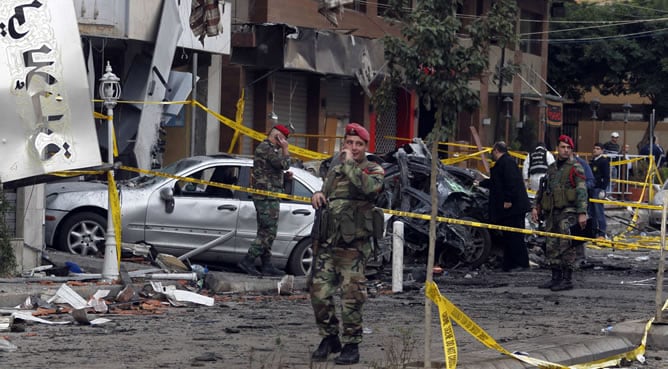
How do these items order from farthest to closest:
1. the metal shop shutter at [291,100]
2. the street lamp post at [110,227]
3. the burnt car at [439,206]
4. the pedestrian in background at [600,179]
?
the metal shop shutter at [291,100]
the pedestrian in background at [600,179]
the burnt car at [439,206]
the street lamp post at [110,227]

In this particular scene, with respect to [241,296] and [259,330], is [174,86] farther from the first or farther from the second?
[259,330]

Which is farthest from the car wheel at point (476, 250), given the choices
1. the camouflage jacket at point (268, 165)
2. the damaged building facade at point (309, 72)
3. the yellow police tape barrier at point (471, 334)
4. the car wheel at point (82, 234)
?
the yellow police tape barrier at point (471, 334)

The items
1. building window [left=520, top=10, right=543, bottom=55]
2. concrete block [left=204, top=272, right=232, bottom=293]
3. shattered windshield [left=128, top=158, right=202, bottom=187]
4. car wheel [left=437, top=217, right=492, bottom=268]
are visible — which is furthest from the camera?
building window [left=520, top=10, right=543, bottom=55]

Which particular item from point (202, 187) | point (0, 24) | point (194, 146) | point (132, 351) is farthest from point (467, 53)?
point (194, 146)

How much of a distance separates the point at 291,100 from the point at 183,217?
14827mm

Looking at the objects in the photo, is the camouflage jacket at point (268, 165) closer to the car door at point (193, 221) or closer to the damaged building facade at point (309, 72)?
the car door at point (193, 221)

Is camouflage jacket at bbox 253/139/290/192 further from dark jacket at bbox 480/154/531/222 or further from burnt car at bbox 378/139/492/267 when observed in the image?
dark jacket at bbox 480/154/531/222

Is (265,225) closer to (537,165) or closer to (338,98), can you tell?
(537,165)

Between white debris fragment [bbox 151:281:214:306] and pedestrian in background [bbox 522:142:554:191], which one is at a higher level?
pedestrian in background [bbox 522:142:554:191]


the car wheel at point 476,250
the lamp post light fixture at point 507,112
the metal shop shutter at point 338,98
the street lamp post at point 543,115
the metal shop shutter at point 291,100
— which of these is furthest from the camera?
the street lamp post at point 543,115

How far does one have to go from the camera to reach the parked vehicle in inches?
639

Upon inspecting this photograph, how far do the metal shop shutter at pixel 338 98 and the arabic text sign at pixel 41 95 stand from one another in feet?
63.1

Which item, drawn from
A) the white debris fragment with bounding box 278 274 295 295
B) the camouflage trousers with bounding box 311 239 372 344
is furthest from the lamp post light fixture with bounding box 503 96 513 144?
the camouflage trousers with bounding box 311 239 372 344

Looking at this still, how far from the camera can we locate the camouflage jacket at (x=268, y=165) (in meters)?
16.0
